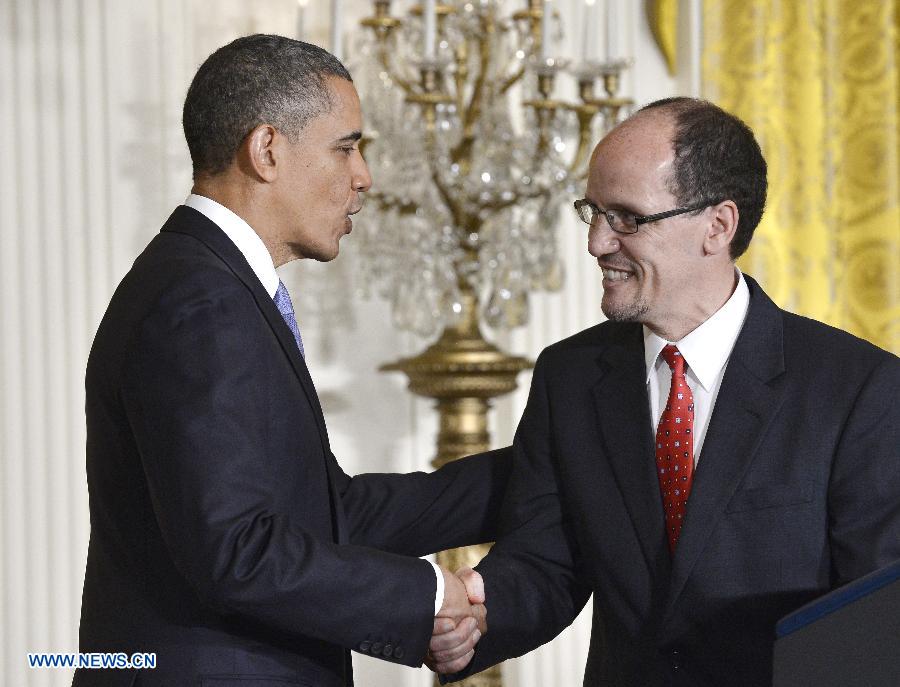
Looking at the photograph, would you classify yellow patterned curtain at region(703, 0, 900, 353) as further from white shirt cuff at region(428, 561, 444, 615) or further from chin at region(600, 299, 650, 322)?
white shirt cuff at region(428, 561, 444, 615)

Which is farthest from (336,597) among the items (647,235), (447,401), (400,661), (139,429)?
(447,401)

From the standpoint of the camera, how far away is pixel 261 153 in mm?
1979

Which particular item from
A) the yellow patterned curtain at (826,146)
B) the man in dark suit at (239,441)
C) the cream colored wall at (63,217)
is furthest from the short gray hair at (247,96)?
the yellow patterned curtain at (826,146)

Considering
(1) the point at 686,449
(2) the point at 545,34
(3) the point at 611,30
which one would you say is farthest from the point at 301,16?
(1) the point at 686,449

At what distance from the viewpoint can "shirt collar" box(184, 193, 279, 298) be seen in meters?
1.97

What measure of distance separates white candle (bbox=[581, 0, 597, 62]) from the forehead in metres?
1.07

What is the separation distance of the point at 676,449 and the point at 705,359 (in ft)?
0.53

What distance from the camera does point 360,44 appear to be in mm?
3301

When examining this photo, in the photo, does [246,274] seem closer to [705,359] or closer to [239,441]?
[239,441]

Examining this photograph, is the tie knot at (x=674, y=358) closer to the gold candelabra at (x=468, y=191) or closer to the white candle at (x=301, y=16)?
the gold candelabra at (x=468, y=191)

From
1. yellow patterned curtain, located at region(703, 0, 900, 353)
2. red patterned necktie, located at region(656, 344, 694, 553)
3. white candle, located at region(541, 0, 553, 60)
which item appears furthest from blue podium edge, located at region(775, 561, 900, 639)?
yellow patterned curtain, located at region(703, 0, 900, 353)

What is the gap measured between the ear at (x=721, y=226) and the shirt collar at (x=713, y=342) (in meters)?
0.09

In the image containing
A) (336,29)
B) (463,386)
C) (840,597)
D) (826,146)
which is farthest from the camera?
(826,146)

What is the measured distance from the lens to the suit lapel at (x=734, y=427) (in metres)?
1.94
